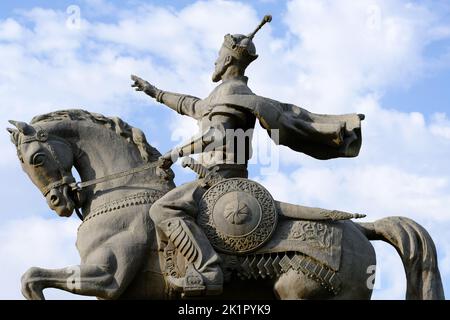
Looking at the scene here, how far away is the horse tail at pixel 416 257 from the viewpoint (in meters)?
10.8

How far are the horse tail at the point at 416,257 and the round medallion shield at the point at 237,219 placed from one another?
46.3 inches

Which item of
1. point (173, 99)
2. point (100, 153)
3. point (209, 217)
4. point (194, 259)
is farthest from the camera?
point (173, 99)

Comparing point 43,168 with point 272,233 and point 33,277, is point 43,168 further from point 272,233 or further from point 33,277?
point 272,233

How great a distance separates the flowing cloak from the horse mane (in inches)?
30.4

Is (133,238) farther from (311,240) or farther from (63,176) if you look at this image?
(311,240)

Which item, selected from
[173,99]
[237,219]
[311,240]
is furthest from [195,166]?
[311,240]

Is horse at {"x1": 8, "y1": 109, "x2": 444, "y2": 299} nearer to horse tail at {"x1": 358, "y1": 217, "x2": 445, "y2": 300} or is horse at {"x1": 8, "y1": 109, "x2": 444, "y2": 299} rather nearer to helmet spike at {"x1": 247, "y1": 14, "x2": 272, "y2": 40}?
horse tail at {"x1": 358, "y1": 217, "x2": 445, "y2": 300}

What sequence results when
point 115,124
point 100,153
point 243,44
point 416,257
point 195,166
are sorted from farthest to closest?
point 243,44
point 115,124
point 100,153
point 195,166
point 416,257

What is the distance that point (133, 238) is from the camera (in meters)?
10.8

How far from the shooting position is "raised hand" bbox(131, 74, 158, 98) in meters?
12.0

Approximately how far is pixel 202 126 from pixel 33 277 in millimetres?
2183

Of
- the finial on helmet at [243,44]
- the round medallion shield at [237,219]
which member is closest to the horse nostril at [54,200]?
the round medallion shield at [237,219]

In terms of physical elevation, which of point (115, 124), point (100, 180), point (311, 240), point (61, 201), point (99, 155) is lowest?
point (311, 240)

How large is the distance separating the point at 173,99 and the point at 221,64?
63 centimetres
